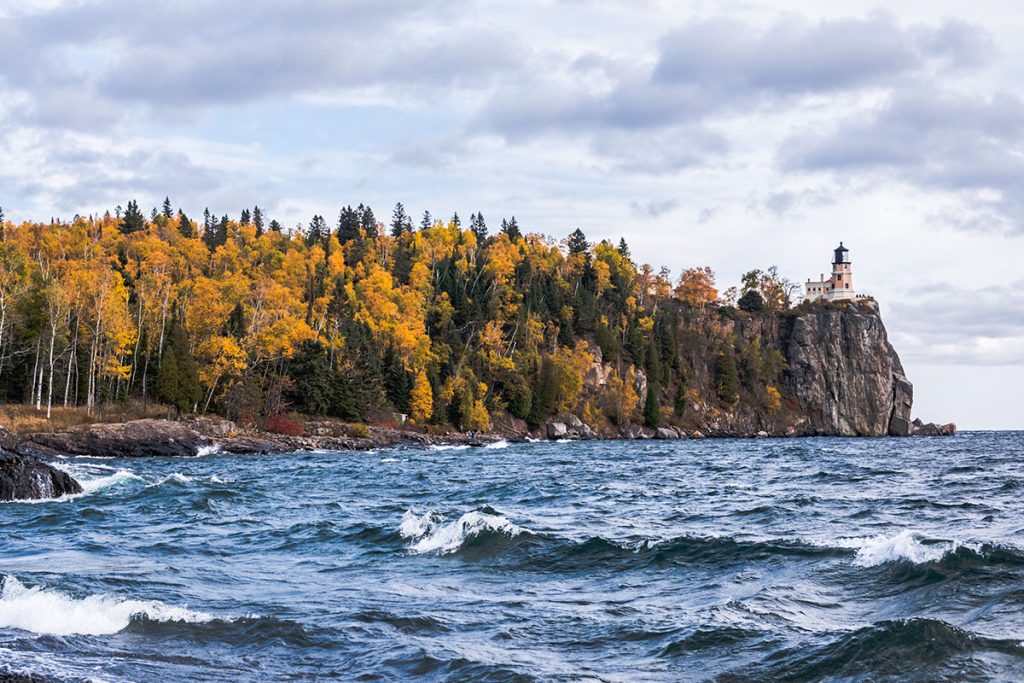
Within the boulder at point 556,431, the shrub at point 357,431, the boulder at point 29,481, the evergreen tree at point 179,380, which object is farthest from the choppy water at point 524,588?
the boulder at point 556,431

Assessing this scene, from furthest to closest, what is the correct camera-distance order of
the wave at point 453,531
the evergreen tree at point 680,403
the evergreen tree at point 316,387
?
the evergreen tree at point 680,403 < the evergreen tree at point 316,387 < the wave at point 453,531

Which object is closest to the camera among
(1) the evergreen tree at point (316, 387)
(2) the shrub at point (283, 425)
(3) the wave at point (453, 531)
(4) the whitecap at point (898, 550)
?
(4) the whitecap at point (898, 550)

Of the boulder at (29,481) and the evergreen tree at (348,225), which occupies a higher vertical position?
the evergreen tree at (348,225)

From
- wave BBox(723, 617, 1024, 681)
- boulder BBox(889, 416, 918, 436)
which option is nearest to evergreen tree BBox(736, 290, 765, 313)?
boulder BBox(889, 416, 918, 436)

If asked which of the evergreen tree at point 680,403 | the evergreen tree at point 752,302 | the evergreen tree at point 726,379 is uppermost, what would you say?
the evergreen tree at point 752,302

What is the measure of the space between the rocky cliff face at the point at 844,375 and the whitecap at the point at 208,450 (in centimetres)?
12943

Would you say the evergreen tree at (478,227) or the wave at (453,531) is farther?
the evergreen tree at (478,227)

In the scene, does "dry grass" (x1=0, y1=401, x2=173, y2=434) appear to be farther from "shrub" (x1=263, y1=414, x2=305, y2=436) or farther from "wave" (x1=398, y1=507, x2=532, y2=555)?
"wave" (x1=398, y1=507, x2=532, y2=555)

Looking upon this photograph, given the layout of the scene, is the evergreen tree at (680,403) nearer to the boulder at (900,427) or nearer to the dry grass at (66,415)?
the boulder at (900,427)

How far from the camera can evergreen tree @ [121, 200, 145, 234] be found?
161750mm

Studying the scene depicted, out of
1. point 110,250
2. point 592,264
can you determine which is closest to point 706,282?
point 592,264

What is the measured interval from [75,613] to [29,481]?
2154cm

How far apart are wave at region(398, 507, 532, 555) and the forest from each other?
195 ft

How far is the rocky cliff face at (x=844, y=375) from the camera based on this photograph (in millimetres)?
186000
